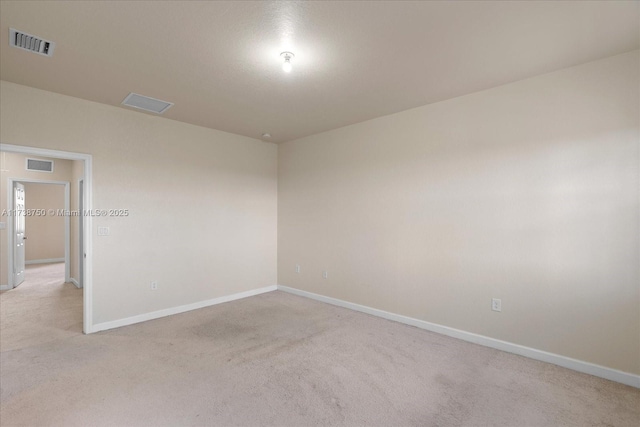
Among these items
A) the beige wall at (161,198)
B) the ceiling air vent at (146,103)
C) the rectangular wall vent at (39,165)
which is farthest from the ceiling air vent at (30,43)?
the rectangular wall vent at (39,165)

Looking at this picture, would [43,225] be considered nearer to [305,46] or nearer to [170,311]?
[170,311]

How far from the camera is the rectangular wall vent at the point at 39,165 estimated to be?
18.4 ft

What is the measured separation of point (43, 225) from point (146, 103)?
26.5 feet

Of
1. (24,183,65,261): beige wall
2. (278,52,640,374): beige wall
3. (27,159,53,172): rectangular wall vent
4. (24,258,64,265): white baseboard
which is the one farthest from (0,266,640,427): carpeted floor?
(24,183,65,261): beige wall

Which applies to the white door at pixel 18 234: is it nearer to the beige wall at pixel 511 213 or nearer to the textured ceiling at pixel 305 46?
the textured ceiling at pixel 305 46

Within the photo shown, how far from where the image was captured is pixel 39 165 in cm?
572

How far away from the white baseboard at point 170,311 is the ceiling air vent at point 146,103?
2616mm

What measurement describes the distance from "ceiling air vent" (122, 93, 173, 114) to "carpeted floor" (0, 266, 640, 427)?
8.79ft

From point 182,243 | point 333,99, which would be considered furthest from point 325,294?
point 333,99

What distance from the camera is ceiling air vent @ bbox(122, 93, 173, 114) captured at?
3.31m

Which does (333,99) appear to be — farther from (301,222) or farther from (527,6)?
(301,222)

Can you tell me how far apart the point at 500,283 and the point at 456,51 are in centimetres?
226

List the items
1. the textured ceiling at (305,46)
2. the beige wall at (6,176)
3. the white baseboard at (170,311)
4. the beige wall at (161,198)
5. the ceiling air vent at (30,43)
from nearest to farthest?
the textured ceiling at (305,46) → the ceiling air vent at (30,43) → the beige wall at (161,198) → the white baseboard at (170,311) → the beige wall at (6,176)

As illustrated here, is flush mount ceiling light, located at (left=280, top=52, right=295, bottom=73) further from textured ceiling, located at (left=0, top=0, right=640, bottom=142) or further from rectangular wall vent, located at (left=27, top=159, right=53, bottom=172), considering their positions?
rectangular wall vent, located at (left=27, top=159, right=53, bottom=172)
